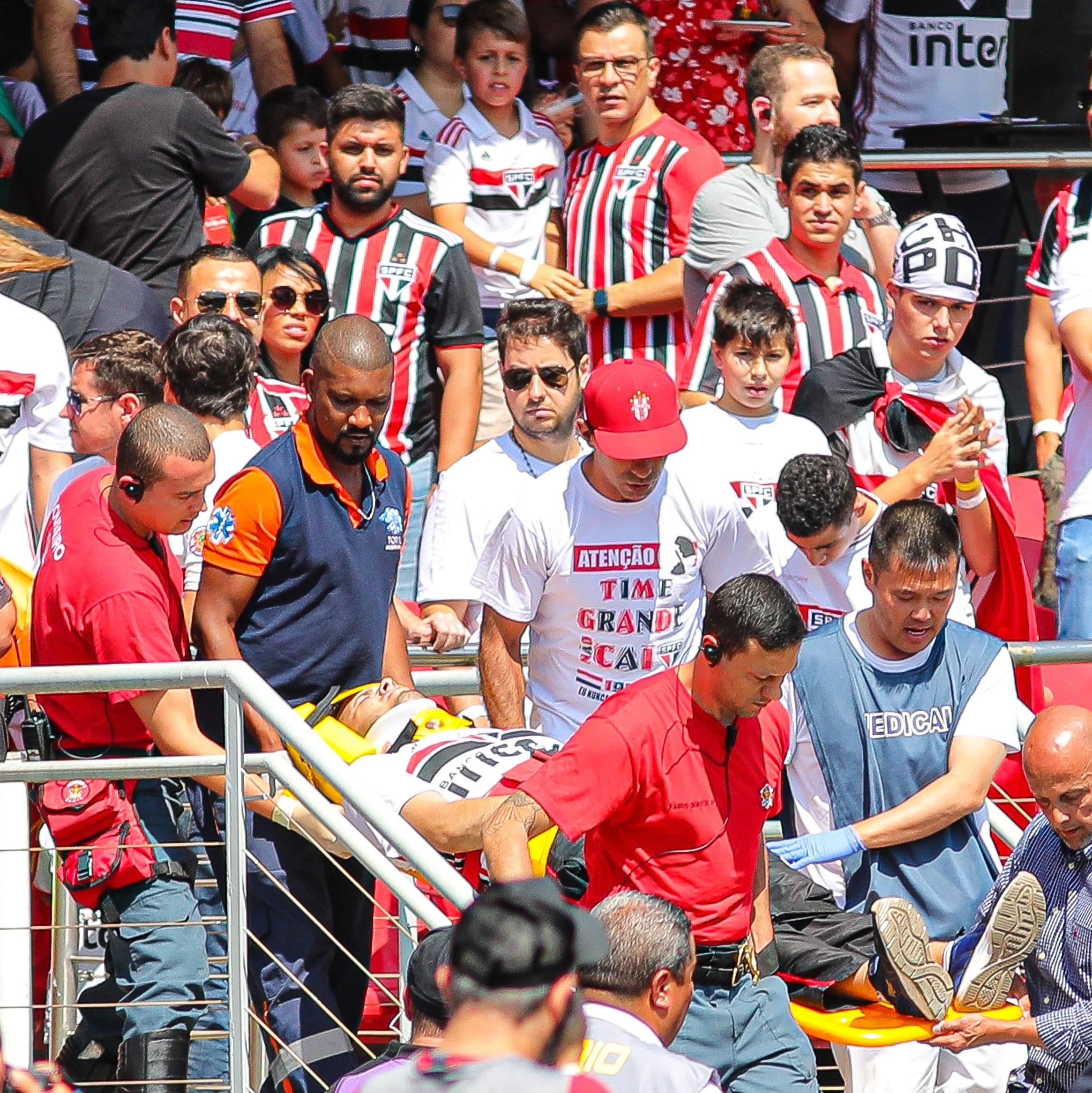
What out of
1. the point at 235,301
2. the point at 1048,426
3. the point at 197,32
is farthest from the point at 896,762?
the point at 197,32

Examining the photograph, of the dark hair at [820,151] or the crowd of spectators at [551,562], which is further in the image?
the dark hair at [820,151]

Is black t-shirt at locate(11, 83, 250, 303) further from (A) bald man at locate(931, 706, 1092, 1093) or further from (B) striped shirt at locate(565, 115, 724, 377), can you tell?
(A) bald man at locate(931, 706, 1092, 1093)

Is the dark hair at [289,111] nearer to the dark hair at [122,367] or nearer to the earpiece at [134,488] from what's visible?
the dark hair at [122,367]

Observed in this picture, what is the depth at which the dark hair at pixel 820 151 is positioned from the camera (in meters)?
6.51

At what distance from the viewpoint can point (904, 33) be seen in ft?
28.1

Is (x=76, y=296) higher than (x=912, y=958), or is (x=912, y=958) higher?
(x=76, y=296)

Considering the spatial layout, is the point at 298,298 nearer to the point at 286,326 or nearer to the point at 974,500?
the point at 286,326

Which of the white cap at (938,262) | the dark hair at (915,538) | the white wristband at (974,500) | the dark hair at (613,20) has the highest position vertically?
the dark hair at (613,20)

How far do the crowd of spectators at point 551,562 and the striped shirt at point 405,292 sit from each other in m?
0.01

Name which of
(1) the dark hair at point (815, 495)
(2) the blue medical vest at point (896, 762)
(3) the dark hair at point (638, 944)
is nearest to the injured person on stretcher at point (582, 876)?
(2) the blue medical vest at point (896, 762)

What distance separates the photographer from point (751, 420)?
607 cm

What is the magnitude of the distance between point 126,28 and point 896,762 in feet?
12.4

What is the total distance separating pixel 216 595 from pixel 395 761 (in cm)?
63

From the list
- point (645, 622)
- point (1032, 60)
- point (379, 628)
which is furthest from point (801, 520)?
point (1032, 60)
